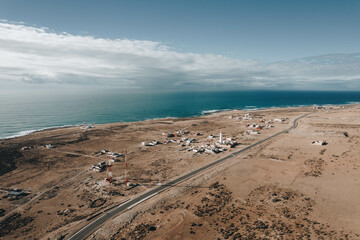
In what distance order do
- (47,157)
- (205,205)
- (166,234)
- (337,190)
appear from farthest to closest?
(47,157) < (337,190) < (205,205) < (166,234)

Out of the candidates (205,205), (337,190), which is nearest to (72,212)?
(205,205)

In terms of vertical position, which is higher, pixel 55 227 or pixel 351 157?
pixel 351 157

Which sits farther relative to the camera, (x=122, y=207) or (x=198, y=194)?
(x=198, y=194)

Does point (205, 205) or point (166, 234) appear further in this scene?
point (205, 205)

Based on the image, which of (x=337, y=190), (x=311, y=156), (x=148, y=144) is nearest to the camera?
(x=337, y=190)

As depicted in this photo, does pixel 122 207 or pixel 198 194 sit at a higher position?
pixel 198 194

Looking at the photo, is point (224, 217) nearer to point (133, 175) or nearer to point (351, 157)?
point (133, 175)

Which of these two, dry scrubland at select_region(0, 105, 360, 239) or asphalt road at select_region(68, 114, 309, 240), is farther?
dry scrubland at select_region(0, 105, 360, 239)

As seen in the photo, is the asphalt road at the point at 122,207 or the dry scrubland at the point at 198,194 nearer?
the asphalt road at the point at 122,207
